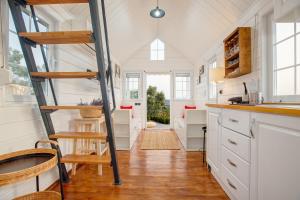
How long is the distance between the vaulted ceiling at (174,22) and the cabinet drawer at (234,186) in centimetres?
223

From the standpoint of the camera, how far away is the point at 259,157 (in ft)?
4.08

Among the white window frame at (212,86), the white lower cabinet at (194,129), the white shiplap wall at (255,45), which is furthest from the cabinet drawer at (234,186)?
the white window frame at (212,86)

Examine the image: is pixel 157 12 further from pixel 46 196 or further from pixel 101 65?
pixel 46 196

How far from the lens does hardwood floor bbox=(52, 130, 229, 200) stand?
6.22 feet

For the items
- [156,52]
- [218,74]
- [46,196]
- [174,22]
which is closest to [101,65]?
[46,196]

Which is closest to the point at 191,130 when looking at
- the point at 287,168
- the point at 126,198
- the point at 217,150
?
the point at 217,150

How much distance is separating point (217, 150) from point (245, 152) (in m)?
0.66

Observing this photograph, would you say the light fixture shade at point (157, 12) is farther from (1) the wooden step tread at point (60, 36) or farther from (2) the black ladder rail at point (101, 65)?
(1) the wooden step tread at point (60, 36)

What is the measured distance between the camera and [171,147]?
3.82 meters

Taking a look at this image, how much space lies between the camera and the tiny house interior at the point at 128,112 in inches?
49.1

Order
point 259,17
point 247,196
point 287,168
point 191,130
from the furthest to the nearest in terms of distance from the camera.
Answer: point 191,130, point 259,17, point 247,196, point 287,168

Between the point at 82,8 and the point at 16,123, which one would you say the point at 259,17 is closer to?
the point at 82,8

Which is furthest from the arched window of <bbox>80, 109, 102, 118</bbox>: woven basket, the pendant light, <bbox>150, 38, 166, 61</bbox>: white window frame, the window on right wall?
the window on right wall

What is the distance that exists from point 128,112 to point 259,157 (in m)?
2.73
